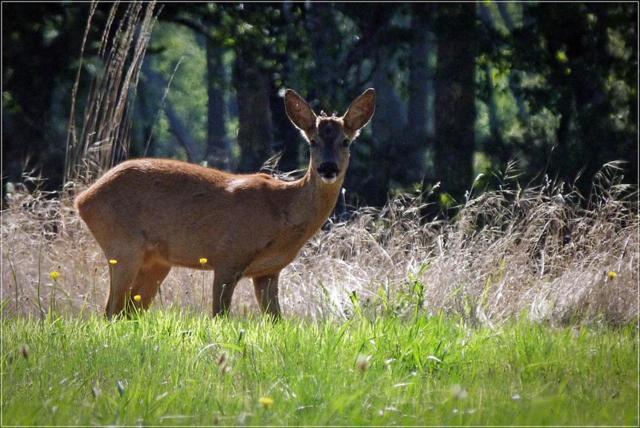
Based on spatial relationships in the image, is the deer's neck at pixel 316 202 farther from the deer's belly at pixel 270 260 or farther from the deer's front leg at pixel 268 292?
the deer's front leg at pixel 268 292

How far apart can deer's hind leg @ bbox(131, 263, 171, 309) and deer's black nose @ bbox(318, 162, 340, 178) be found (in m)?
1.42

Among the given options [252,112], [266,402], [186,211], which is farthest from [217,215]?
[252,112]

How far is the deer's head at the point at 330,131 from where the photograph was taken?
7.85 m

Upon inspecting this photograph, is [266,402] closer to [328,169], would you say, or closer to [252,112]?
[328,169]

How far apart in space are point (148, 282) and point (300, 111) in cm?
159

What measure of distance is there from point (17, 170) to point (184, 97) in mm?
24673

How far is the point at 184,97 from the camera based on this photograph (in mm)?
41594

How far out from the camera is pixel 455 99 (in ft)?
53.7

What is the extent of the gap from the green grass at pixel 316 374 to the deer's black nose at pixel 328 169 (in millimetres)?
1457

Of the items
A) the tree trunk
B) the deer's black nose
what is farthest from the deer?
the tree trunk

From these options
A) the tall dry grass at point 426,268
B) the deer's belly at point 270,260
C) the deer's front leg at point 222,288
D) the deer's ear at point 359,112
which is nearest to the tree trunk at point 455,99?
the tall dry grass at point 426,268

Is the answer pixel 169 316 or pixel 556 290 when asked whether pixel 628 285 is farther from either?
pixel 169 316

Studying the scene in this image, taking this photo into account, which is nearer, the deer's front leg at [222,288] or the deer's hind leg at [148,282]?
the deer's front leg at [222,288]

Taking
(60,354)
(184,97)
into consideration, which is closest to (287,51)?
(60,354)
